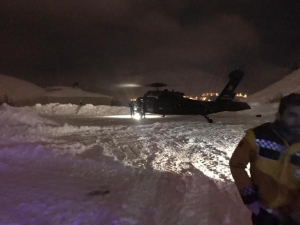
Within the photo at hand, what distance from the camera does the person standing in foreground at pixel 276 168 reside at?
101 inches

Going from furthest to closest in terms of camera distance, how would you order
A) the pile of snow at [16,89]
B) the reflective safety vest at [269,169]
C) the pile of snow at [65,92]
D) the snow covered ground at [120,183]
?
1. the pile of snow at [65,92]
2. the pile of snow at [16,89]
3. the snow covered ground at [120,183]
4. the reflective safety vest at [269,169]

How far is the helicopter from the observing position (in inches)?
908

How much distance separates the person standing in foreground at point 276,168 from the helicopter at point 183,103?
18890mm

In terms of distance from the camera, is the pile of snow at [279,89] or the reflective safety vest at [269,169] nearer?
the reflective safety vest at [269,169]

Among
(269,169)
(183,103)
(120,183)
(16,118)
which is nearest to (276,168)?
(269,169)

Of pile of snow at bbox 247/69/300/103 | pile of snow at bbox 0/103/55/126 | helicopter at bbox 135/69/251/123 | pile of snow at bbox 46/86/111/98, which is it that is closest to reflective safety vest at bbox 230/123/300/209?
pile of snow at bbox 0/103/55/126

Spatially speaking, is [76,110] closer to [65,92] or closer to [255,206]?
[65,92]

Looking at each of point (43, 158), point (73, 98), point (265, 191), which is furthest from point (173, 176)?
point (73, 98)

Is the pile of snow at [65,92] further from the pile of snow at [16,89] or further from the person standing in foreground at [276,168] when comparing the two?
the person standing in foreground at [276,168]

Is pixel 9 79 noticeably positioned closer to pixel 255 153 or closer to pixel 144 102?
pixel 144 102

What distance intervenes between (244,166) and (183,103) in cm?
2069

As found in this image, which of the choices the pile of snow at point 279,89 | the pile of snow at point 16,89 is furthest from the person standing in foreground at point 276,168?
the pile of snow at point 16,89

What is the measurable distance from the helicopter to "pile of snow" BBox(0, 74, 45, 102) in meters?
25.2

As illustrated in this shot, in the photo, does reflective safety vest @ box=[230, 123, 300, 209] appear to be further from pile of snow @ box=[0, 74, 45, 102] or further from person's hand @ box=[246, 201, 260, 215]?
pile of snow @ box=[0, 74, 45, 102]
